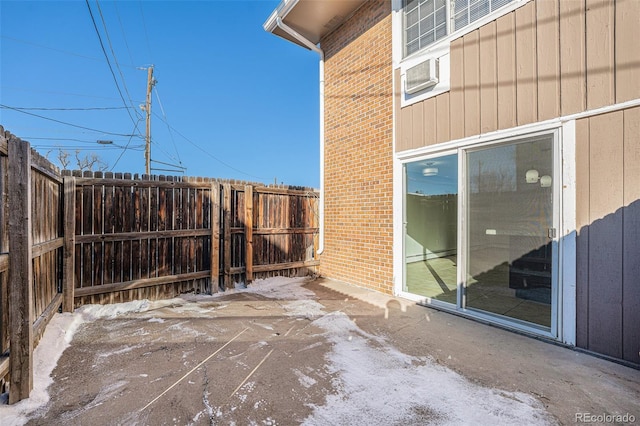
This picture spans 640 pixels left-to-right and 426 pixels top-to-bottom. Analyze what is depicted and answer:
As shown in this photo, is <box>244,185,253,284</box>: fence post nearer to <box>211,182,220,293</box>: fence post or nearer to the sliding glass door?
<box>211,182,220,293</box>: fence post

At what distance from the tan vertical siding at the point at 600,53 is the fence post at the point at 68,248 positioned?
5705mm

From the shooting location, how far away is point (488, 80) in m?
3.30

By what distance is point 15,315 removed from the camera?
1897 mm

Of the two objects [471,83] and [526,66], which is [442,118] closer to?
[471,83]

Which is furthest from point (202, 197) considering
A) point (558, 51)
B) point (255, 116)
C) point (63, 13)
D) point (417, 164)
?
point (255, 116)

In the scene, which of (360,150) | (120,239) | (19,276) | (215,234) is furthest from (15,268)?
(360,150)

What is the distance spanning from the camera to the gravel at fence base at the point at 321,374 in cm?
182

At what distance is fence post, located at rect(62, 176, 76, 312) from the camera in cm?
354

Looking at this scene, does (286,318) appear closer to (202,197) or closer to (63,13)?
(202,197)

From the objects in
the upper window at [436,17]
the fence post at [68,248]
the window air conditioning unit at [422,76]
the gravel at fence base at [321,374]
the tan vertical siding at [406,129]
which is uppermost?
the upper window at [436,17]

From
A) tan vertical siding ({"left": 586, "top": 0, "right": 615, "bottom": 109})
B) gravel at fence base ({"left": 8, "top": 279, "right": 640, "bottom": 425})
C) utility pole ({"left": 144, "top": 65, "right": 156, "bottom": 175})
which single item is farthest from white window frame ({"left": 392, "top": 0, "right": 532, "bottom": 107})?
utility pole ({"left": 144, "top": 65, "right": 156, "bottom": 175})

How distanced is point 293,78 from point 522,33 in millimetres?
29250

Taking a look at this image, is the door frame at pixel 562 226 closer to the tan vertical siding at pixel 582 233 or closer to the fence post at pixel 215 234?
the tan vertical siding at pixel 582 233

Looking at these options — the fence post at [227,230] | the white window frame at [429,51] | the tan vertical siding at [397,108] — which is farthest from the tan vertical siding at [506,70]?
the fence post at [227,230]
